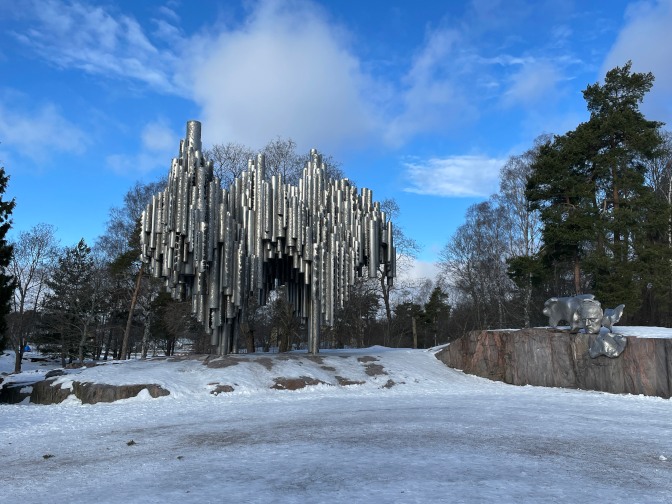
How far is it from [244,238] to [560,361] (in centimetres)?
1085

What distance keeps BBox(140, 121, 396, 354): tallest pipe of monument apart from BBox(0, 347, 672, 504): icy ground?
382 cm

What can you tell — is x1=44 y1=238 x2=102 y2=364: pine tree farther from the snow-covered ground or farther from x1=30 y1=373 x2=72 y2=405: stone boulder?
the snow-covered ground

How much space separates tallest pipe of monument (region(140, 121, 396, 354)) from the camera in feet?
50.1

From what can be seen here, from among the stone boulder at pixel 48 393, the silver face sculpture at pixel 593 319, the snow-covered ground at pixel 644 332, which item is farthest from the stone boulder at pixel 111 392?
the snow-covered ground at pixel 644 332

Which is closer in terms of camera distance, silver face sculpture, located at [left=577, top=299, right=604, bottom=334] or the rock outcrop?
the rock outcrop

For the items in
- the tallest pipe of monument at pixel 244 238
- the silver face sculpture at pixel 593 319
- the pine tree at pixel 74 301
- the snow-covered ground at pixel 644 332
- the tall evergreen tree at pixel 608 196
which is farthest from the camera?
the pine tree at pixel 74 301

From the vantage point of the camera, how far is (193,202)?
15.3m

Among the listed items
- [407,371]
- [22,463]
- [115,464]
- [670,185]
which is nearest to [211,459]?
[115,464]

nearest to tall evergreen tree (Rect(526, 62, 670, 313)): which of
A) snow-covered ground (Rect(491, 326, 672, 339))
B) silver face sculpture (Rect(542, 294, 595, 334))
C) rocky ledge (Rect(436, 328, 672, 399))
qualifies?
snow-covered ground (Rect(491, 326, 672, 339))

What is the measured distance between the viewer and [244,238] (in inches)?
630

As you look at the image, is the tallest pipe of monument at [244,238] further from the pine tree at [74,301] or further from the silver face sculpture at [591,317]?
the pine tree at [74,301]

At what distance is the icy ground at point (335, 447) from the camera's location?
14.2 feet

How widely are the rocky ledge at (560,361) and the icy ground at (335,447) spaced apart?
0.87m

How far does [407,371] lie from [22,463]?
11.2 m
